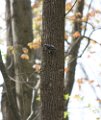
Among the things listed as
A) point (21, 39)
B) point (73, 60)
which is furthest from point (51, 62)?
point (21, 39)

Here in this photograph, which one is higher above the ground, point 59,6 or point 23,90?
point 59,6

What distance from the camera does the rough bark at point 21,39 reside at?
618 centimetres

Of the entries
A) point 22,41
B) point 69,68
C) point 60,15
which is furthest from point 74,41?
point 60,15

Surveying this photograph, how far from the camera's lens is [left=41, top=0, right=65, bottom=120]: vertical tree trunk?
3.00 m

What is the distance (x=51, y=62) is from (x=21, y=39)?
3.46 meters

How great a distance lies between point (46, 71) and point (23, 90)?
129 inches

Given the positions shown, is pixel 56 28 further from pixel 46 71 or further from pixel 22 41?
pixel 22 41

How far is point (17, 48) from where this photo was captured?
6199 millimetres

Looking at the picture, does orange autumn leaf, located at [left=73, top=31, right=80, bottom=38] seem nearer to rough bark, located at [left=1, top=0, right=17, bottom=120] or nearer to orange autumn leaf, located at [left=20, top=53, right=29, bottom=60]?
orange autumn leaf, located at [left=20, top=53, right=29, bottom=60]

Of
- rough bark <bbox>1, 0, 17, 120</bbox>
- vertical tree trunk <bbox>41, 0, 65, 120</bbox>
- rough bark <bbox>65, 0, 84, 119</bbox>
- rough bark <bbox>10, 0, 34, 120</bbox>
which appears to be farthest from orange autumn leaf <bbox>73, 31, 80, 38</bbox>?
vertical tree trunk <bbox>41, 0, 65, 120</bbox>

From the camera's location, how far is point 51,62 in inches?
118

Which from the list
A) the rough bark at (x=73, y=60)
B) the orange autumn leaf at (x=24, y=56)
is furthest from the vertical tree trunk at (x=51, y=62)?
the orange autumn leaf at (x=24, y=56)

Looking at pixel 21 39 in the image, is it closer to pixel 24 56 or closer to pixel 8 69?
pixel 24 56

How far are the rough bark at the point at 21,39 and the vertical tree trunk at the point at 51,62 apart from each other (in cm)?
302
